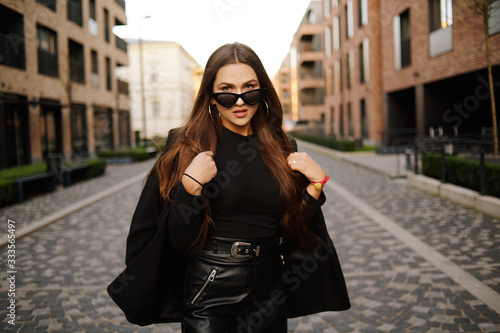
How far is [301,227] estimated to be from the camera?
89.7 inches

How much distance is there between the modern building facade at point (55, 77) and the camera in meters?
18.2

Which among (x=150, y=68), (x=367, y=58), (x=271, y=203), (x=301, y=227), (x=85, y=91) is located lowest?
(x=301, y=227)

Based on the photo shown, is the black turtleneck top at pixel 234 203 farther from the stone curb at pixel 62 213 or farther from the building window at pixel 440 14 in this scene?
the building window at pixel 440 14

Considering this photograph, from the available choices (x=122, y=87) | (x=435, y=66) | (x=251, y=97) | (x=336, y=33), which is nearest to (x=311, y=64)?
(x=336, y=33)

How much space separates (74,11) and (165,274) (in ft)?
78.5

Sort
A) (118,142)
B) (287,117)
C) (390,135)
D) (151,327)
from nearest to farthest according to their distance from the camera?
(151,327) < (390,135) < (118,142) < (287,117)

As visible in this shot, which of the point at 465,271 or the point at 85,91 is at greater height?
the point at 85,91

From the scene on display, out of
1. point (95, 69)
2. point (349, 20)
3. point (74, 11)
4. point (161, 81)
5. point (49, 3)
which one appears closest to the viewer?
point (49, 3)

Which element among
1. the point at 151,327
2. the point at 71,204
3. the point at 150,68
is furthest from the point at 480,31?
the point at 150,68

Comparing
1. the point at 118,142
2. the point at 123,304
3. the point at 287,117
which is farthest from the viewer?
the point at 287,117

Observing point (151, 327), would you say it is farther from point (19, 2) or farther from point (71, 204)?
point (19, 2)

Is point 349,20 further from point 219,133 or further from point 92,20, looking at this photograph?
point 219,133

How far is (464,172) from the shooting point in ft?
30.3

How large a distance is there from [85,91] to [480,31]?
852 inches
